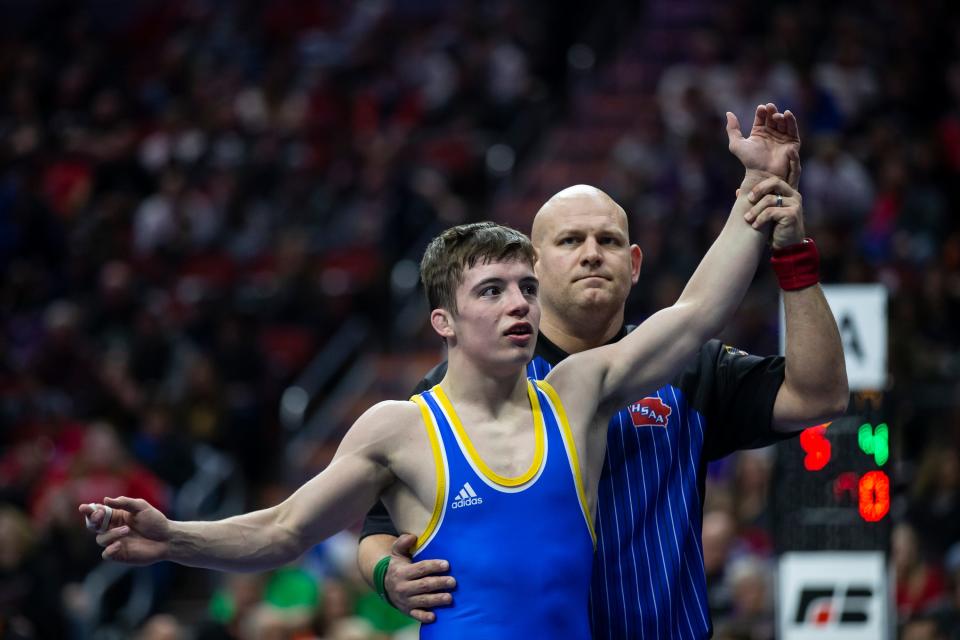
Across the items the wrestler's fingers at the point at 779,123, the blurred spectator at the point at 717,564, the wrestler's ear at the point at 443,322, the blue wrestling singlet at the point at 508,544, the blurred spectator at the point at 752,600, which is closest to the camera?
the blue wrestling singlet at the point at 508,544

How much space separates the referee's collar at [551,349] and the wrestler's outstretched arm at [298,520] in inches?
30.7

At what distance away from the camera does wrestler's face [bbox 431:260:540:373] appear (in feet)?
13.8

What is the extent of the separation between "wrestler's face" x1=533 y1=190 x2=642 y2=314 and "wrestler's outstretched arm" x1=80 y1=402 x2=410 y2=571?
811 millimetres

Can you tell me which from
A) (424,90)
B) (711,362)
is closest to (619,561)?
(711,362)

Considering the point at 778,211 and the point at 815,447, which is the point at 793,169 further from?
the point at 815,447

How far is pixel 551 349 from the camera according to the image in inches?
195

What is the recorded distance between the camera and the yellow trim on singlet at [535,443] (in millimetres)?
4137

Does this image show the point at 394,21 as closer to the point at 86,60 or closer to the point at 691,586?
the point at 86,60

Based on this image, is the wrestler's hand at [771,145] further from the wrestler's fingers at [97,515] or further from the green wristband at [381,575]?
the wrestler's fingers at [97,515]

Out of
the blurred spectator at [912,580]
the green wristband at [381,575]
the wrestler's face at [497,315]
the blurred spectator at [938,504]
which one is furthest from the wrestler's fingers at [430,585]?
the blurred spectator at [938,504]

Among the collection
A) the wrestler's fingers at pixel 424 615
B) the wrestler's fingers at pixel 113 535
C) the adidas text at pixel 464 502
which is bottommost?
the wrestler's fingers at pixel 424 615

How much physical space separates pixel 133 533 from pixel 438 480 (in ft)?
2.69

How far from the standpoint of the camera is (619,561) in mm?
4586

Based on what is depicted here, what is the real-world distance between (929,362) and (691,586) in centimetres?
655
